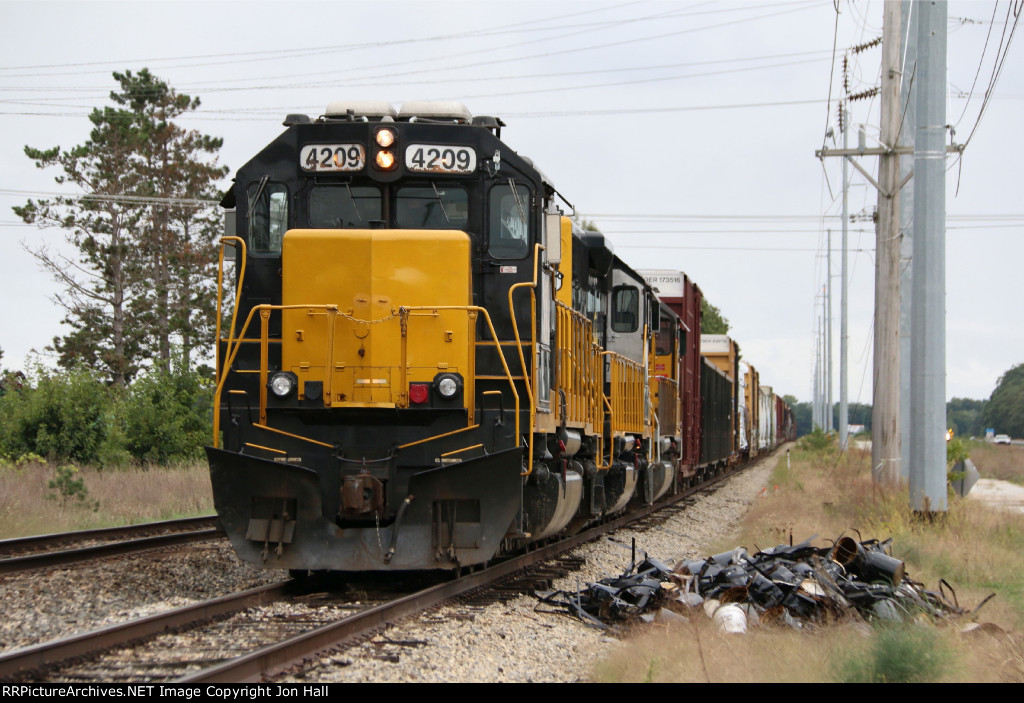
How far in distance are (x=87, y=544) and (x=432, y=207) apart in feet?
19.8

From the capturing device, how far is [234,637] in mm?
7109

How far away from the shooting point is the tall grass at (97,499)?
589 inches

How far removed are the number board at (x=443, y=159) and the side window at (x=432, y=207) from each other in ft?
0.56

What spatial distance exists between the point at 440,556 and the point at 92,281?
3067 cm

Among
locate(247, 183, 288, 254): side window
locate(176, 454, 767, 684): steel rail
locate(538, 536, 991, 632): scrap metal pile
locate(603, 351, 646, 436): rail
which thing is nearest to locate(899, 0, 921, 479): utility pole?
locate(603, 351, 646, 436): rail

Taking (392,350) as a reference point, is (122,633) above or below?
below

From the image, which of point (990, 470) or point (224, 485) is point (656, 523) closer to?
point (224, 485)

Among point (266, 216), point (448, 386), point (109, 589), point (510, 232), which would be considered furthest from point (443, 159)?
point (109, 589)

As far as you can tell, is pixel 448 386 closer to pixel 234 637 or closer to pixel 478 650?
pixel 478 650

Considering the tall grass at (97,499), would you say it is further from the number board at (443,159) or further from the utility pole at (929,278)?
the utility pole at (929,278)

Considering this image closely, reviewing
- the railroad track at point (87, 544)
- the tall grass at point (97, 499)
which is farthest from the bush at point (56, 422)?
the railroad track at point (87, 544)

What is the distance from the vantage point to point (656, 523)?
17.4 metres

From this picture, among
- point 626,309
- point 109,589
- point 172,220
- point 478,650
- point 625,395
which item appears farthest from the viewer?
point 172,220
